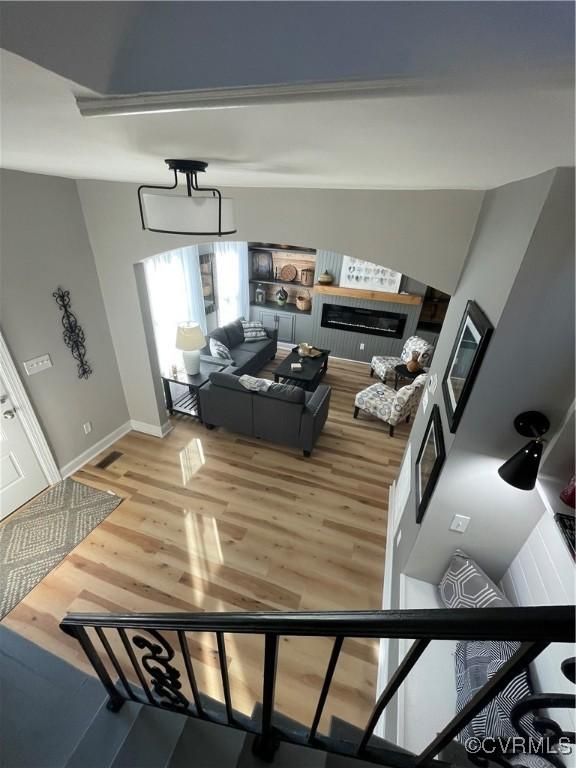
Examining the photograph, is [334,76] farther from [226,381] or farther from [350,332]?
[350,332]

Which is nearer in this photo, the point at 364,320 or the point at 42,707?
the point at 42,707

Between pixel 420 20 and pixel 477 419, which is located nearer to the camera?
pixel 420 20

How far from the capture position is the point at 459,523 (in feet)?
5.40

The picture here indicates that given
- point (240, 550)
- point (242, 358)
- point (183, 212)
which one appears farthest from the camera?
point (242, 358)

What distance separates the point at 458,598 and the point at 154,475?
2.86m

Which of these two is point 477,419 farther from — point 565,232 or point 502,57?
point 502,57

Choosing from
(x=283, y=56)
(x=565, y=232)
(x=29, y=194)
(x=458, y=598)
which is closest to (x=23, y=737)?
(x=458, y=598)

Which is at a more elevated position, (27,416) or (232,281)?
(232,281)

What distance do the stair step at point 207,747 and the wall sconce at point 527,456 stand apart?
1330 millimetres

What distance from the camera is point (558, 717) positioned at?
1194 mm

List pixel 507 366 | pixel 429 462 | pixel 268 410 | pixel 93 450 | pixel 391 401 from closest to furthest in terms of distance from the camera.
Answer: pixel 507 366
pixel 429 462
pixel 93 450
pixel 268 410
pixel 391 401

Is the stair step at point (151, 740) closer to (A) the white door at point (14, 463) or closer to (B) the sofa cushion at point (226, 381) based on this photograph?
(A) the white door at point (14, 463)

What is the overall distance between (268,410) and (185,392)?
1586mm

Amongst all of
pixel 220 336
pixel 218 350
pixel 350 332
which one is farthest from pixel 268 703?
pixel 350 332
